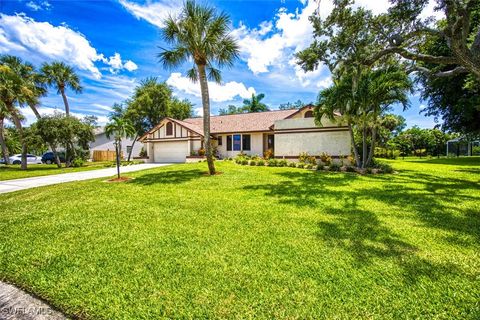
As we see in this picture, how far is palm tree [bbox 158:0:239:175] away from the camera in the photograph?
35.9 ft

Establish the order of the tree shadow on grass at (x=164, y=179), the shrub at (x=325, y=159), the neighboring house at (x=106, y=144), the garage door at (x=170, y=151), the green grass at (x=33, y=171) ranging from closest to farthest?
the tree shadow on grass at (x=164, y=179), the green grass at (x=33, y=171), the shrub at (x=325, y=159), the garage door at (x=170, y=151), the neighboring house at (x=106, y=144)

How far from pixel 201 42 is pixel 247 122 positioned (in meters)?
14.2

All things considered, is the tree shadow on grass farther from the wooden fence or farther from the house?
the wooden fence

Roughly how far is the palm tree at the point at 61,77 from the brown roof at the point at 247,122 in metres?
15.9

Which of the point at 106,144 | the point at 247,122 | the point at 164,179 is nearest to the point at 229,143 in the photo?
the point at 247,122

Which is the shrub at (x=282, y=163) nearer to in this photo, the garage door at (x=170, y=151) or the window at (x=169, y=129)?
the garage door at (x=170, y=151)

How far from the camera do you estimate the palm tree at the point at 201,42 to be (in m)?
10.9

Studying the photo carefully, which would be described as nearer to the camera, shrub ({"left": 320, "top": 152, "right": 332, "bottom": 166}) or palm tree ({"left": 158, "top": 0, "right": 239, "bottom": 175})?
palm tree ({"left": 158, "top": 0, "right": 239, "bottom": 175})

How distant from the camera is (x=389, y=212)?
5.99 metres

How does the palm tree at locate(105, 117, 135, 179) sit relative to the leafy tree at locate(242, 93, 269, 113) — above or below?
below

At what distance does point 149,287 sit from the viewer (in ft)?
9.55

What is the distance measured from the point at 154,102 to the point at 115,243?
3265 centimetres

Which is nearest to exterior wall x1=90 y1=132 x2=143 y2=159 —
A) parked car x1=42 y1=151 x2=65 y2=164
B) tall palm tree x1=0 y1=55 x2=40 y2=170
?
parked car x1=42 y1=151 x2=65 y2=164

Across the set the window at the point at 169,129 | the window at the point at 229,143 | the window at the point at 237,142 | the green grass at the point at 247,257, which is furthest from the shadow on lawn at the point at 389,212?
the window at the point at 169,129
